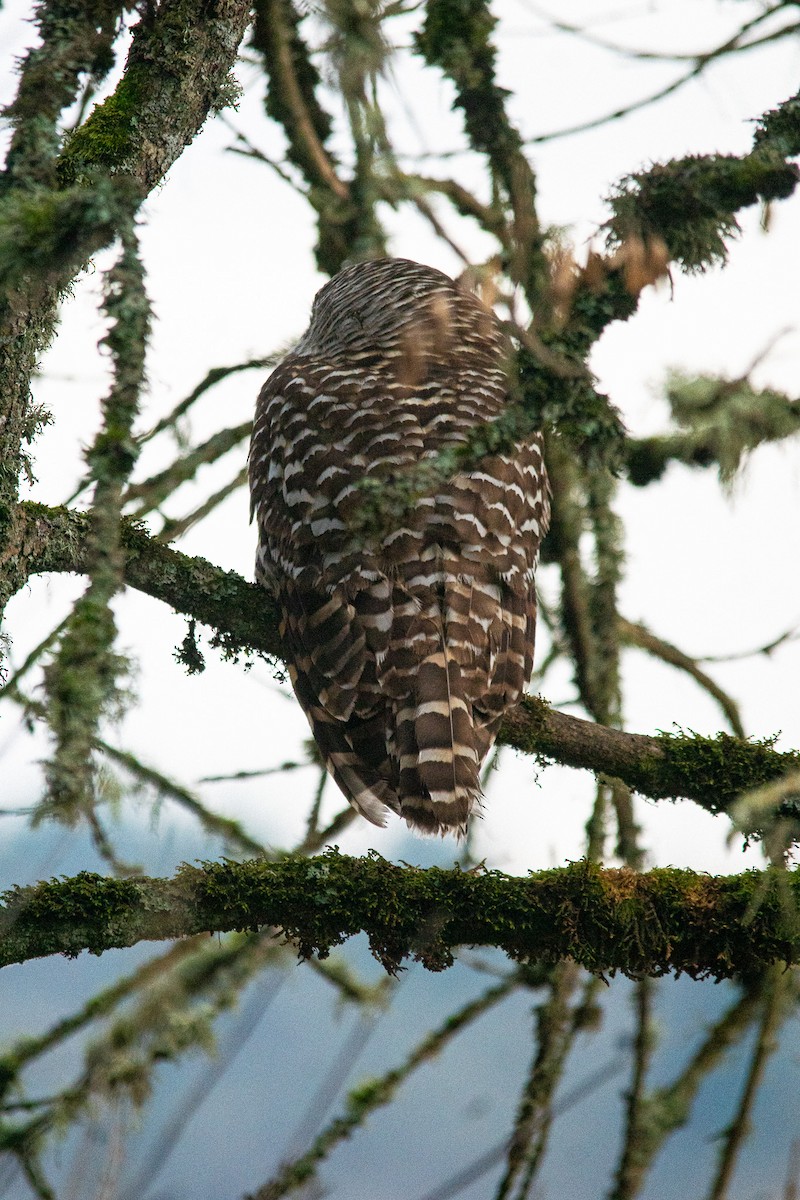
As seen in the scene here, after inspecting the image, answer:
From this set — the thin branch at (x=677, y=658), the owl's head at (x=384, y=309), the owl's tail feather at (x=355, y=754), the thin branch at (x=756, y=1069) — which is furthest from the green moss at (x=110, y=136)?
the thin branch at (x=756, y=1069)

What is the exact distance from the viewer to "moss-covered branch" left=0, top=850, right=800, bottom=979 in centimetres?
314

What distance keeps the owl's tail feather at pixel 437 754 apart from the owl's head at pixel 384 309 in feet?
6.43

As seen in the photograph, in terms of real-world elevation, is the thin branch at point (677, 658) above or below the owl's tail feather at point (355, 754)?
above

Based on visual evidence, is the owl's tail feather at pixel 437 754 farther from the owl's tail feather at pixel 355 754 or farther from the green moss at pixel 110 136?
the green moss at pixel 110 136

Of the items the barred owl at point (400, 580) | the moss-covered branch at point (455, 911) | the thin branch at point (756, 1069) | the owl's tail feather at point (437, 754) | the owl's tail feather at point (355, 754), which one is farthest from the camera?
the thin branch at point (756, 1069)

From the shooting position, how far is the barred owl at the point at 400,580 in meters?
4.05

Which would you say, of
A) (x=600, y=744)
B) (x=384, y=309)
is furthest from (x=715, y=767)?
(x=384, y=309)

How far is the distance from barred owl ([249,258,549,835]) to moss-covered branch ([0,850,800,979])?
66 centimetres

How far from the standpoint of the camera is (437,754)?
3951mm

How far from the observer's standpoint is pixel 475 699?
163 inches

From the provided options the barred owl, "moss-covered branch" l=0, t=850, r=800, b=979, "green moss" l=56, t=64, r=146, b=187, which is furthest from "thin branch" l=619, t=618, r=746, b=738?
"green moss" l=56, t=64, r=146, b=187

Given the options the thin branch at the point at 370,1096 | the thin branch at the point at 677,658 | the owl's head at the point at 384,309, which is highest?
the owl's head at the point at 384,309

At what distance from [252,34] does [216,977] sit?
4324 millimetres

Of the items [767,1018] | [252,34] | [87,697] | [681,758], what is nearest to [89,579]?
[87,697]
